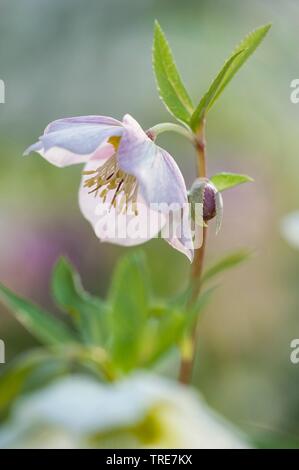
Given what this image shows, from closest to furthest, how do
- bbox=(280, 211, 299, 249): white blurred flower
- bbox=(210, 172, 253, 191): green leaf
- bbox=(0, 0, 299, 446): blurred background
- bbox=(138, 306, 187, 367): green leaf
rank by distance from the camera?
bbox=(138, 306, 187, 367): green leaf < bbox=(210, 172, 253, 191): green leaf < bbox=(280, 211, 299, 249): white blurred flower < bbox=(0, 0, 299, 446): blurred background

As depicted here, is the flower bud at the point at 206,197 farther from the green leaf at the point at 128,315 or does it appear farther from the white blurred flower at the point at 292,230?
the white blurred flower at the point at 292,230

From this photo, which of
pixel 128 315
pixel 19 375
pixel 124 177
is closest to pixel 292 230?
pixel 124 177

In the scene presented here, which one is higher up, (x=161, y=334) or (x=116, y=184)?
(x=116, y=184)

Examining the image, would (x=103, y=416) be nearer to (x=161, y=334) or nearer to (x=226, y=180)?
(x=161, y=334)

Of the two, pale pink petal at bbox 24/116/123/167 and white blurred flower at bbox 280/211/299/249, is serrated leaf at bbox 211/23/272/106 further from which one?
white blurred flower at bbox 280/211/299/249

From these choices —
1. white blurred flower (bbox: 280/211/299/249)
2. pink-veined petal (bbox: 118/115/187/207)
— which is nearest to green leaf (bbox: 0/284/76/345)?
pink-veined petal (bbox: 118/115/187/207)

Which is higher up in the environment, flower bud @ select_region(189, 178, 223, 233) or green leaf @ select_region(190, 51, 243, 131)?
green leaf @ select_region(190, 51, 243, 131)
